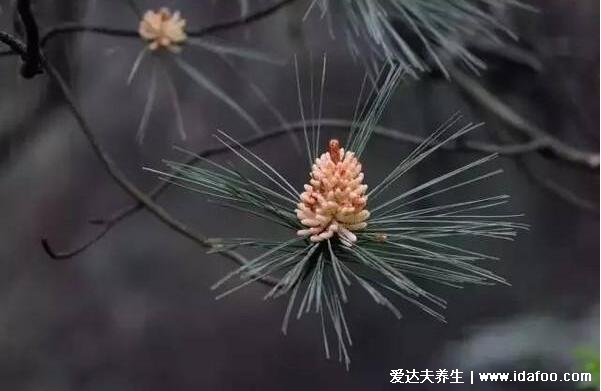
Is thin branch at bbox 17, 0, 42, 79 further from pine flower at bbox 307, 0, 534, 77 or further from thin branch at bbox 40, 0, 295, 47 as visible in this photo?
pine flower at bbox 307, 0, 534, 77

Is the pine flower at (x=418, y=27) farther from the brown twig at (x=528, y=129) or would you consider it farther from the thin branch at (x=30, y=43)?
the thin branch at (x=30, y=43)

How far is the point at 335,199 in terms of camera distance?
1.44 feet

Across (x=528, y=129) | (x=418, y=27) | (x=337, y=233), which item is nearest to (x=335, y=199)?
(x=337, y=233)

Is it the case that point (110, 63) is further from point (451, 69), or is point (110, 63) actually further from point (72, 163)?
point (451, 69)

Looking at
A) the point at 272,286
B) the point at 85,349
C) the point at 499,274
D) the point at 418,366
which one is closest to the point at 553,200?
the point at 499,274

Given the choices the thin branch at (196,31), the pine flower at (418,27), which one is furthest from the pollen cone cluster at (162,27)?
the pine flower at (418,27)

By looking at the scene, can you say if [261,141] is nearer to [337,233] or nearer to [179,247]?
[179,247]

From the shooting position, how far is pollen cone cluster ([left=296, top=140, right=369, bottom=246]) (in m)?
0.44

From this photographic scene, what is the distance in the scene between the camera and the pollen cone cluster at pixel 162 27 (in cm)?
66

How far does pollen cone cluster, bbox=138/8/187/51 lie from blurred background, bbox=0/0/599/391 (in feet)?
0.04

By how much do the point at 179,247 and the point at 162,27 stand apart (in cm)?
19

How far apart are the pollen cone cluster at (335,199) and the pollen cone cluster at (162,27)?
0.27 metres

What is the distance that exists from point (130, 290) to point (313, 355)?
0.17 meters

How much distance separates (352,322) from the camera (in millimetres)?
663
